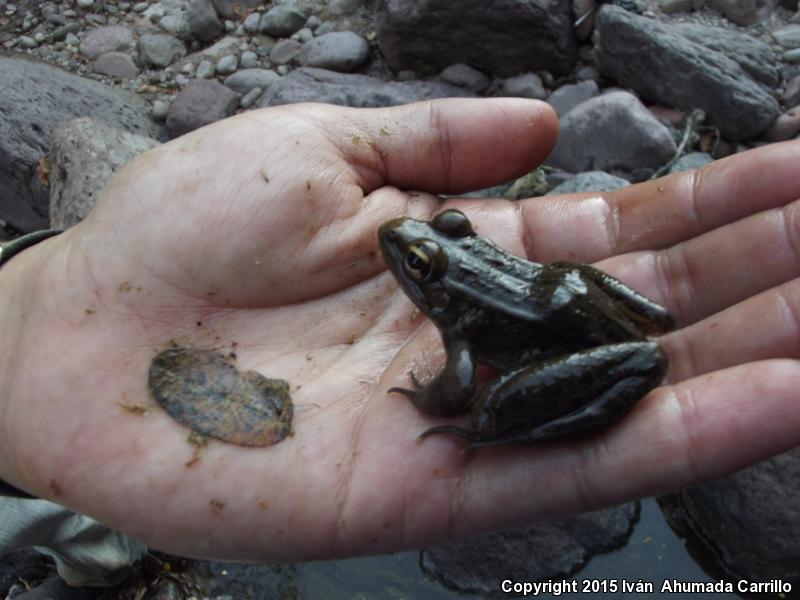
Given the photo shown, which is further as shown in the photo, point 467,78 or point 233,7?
point 233,7

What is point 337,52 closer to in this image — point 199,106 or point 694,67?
point 199,106

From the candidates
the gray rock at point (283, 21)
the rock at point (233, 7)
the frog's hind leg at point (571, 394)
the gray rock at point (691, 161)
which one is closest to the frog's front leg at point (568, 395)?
the frog's hind leg at point (571, 394)

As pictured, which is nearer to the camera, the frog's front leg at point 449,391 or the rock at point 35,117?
the frog's front leg at point 449,391

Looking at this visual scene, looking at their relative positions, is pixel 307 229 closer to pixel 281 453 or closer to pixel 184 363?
pixel 184 363

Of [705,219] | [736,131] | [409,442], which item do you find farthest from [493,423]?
[736,131]

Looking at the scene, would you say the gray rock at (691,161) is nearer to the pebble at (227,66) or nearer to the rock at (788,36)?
the rock at (788,36)

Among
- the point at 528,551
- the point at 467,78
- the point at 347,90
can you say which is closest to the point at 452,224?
the point at 528,551
